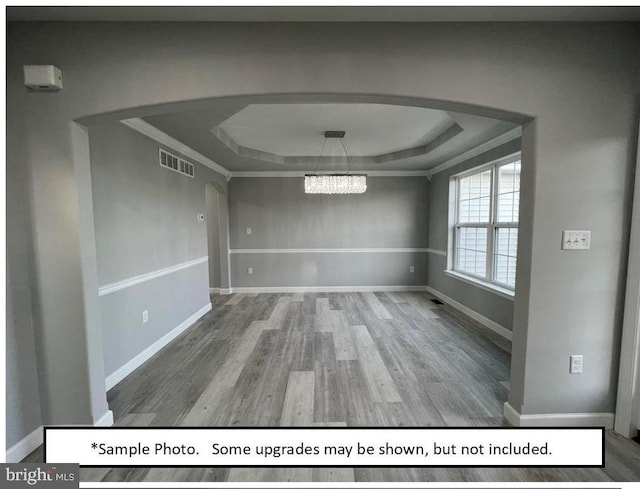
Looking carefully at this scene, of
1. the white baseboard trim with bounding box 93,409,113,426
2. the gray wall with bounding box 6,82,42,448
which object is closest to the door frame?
the white baseboard trim with bounding box 93,409,113,426

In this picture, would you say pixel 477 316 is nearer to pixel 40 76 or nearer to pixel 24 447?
pixel 24 447

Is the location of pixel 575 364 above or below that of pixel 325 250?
below

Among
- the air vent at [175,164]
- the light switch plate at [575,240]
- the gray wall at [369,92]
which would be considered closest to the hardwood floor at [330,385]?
the gray wall at [369,92]

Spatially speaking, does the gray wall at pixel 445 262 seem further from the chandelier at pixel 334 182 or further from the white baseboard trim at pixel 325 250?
the chandelier at pixel 334 182

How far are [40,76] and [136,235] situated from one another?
1.42 metres

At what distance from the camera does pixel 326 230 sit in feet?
18.1

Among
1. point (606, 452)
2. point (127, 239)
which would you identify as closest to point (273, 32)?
point (127, 239)

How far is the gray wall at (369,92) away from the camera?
1.59 meters

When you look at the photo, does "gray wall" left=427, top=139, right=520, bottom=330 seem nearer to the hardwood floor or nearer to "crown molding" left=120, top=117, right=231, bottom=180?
the hardwood floor

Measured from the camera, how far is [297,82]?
5.27ft

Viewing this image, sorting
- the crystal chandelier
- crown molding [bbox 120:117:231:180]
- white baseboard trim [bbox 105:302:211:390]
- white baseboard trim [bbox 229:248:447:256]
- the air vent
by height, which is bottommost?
white baseboard trim [bbox 105:302:211:390]

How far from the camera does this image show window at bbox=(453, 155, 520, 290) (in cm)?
336

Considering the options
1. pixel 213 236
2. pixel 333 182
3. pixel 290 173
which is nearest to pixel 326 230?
pixel 290 173

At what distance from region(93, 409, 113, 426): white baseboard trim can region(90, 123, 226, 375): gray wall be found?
55 centimetres
